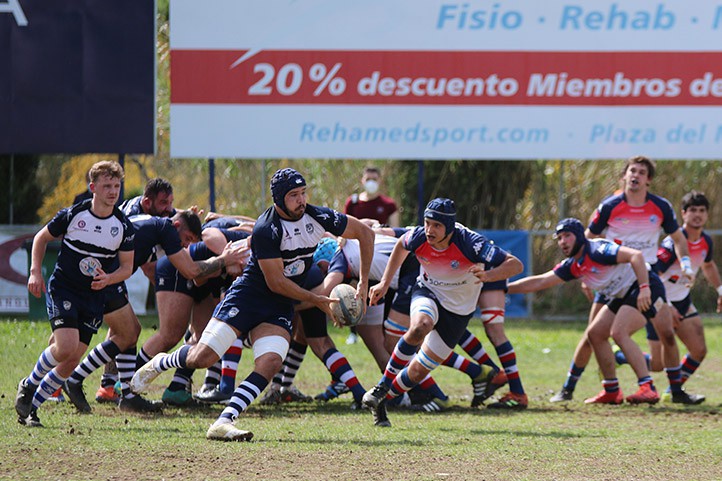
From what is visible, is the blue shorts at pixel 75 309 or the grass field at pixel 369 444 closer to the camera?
the grass field at pixel 369 444

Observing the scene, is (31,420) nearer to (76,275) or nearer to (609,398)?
(76,275)

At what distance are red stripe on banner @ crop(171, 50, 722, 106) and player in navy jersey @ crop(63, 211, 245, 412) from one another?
8.44 metres

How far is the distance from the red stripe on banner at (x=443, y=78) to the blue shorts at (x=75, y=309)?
950 centimetres

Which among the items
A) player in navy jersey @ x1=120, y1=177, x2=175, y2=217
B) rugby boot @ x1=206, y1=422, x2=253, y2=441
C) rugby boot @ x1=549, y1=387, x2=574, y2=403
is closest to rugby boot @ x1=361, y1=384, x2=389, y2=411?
rugby boot @ x1=206, y1=422, x2=253, y2=441

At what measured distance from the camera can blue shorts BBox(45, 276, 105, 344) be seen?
8906mm

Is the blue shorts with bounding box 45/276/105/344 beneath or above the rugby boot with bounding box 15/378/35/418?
above

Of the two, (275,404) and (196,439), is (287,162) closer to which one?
(275,404)

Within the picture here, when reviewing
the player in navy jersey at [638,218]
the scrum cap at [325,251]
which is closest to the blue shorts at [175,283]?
the scrum cap at [325,251]

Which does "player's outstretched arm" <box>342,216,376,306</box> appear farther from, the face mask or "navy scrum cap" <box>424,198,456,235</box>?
the face mask

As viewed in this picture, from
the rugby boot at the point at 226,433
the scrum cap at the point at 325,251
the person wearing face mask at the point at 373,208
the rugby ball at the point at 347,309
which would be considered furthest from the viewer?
the person wearing face mask at the point at 373,208

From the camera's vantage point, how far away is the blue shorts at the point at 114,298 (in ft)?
31.1

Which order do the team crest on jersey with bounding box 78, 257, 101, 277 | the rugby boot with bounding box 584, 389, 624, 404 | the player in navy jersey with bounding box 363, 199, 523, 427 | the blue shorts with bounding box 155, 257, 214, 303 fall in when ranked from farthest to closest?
the rugby boot with bounding box 584, 389, 624, 404, the blue shorts with bounding box 155, 257, 214, 303, the player in navy jersey with bounding box 363, 199, 523, 427, the team crest on jersey with bounding box 78, 257, 101, 277

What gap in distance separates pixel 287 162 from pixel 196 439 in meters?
14.3

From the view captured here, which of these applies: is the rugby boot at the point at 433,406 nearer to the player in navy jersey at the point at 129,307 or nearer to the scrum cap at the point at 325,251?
the scrum cap at the point at 325,251
